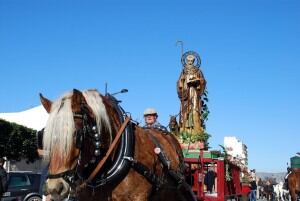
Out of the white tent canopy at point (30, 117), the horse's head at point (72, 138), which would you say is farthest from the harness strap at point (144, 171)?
the white tent canopy at point (30, 117)

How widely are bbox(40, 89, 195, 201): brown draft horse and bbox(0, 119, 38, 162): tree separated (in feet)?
102

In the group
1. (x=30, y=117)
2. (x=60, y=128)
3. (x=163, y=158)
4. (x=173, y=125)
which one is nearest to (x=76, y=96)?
(x=60, y=128)

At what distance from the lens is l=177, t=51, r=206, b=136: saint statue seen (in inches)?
459

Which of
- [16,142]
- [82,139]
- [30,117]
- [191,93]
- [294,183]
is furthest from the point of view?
[30,117]

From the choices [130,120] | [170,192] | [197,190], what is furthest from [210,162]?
[130,120]

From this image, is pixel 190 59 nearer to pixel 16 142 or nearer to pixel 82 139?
pixel 82 139

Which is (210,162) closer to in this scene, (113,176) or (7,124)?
(113,176)

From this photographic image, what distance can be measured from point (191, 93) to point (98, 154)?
7.64 m

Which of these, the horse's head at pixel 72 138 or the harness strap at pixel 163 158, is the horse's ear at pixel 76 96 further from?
the harness strap at pixel 163 158

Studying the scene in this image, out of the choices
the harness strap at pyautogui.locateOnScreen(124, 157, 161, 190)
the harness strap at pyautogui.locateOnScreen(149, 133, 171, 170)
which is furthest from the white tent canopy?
the harness strap at pyautogui.locateOnScreen(124, 157, 161, 190)

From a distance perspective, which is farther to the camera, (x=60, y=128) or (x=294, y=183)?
(x=294, y=183)

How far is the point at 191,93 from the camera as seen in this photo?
1180 centimetres

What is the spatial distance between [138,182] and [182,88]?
7.29 metres

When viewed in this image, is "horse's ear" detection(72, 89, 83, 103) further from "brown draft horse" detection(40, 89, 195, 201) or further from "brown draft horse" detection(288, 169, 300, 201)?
"brown draft horse" detection(288, 169, 300, 201)
